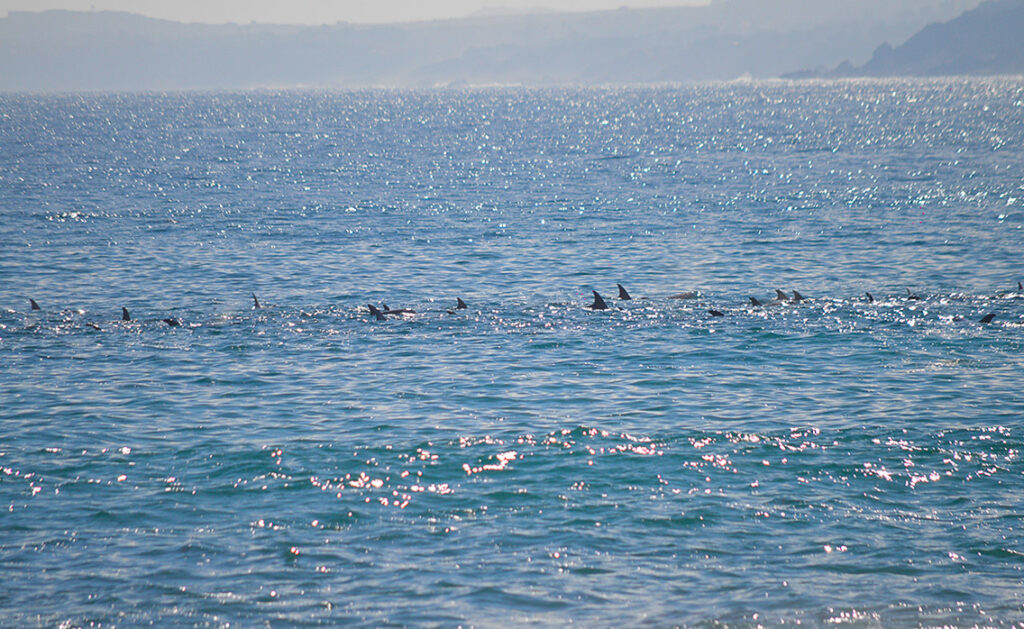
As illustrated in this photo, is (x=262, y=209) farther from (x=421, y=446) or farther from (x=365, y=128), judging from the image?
(x=365, y=128)

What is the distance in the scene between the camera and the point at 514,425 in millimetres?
22969

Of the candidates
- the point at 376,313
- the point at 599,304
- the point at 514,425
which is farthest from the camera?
the point at 599,304

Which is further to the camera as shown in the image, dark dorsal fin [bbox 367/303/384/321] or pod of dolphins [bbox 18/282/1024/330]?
dark dorsal fin [bbox 367/303/384/321]

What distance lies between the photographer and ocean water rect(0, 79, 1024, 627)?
605 inches

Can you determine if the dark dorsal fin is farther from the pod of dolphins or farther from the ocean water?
the ocean water

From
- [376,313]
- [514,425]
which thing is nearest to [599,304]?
[376,313]

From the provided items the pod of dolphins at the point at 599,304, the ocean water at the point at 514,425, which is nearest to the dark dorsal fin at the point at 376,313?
the pod of dolphins at the point at 599,304

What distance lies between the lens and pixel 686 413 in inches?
930

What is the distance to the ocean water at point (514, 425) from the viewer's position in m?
15.4

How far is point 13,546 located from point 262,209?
5230cm

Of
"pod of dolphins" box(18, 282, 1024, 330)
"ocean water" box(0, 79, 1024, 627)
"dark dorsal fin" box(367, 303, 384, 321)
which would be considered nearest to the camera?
"ocean water" box(0, 79, 1024, 627)

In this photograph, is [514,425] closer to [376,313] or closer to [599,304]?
[376,313]

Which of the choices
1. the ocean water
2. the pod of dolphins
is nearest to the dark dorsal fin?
the pod of dolphins

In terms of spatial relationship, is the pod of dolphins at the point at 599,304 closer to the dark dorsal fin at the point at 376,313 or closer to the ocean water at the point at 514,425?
the dark dorsal fin at the point at 376,313
